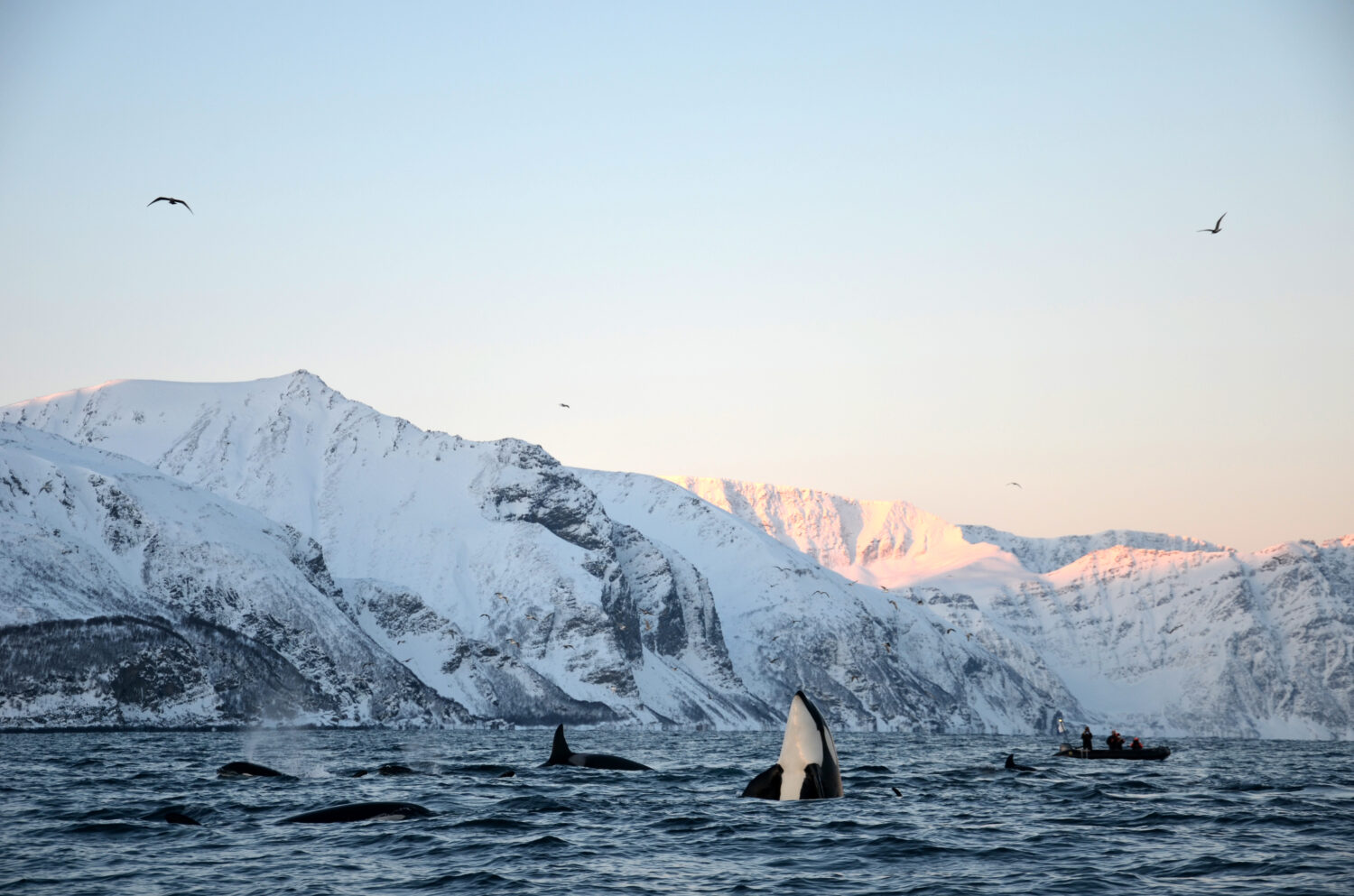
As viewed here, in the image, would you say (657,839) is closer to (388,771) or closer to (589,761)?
(388,771)

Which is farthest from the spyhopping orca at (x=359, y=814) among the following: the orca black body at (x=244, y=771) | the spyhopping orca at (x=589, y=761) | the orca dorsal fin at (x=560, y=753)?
the orca dorsal fin at (x=560, y=753)

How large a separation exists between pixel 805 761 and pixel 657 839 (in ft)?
15.8

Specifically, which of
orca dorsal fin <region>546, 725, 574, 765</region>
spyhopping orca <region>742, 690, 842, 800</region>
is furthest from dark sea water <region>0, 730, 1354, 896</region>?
orca dorsal fin <region>546, 725, 574, 765</region>

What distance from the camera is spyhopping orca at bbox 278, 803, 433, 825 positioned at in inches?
1598

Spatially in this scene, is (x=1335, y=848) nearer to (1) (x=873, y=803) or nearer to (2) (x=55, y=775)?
(1) (x=873, y=803)

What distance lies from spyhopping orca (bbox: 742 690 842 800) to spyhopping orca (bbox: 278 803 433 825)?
11.1 metres

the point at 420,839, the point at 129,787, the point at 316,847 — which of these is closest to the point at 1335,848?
the point at 420,839

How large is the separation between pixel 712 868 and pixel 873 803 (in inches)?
683

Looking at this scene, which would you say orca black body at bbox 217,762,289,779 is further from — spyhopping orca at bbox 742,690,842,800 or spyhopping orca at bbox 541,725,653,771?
spyhopping orca at bbox 742,690,842,800

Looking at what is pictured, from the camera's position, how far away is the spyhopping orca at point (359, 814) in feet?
133

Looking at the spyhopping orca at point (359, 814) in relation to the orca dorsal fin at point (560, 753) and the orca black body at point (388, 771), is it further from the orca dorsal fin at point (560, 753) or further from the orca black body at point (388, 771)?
the orca dorsal fin at point (560, 753)

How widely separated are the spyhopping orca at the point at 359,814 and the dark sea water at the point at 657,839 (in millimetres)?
534

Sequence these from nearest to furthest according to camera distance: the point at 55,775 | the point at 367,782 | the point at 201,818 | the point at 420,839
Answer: the point at 420,839 → the point at 201,818 → the point at 367,782 → the point at 55,775

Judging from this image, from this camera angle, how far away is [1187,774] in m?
81.6
